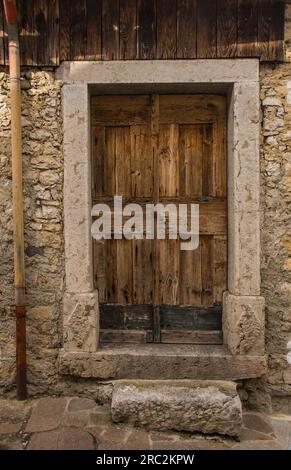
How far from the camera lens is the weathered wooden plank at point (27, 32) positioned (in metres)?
2.96

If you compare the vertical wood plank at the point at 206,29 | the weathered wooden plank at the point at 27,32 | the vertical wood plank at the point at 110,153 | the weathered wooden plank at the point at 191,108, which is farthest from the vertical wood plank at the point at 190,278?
the weathered wooden plank at the point at 27,32

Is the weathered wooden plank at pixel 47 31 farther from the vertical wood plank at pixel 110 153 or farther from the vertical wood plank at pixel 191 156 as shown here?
the vertical wood plank at pixel 191 156

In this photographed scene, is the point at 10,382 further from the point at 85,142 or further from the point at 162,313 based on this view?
the point at 85,142

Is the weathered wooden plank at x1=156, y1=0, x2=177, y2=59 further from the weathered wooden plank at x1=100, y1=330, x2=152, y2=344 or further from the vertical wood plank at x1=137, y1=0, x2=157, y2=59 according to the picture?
the weathered wooden plank at x1=100, y1=330, x2=152, y2=344

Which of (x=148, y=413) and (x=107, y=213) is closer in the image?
(x=148, y=413)

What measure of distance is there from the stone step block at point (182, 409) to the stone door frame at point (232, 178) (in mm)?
469

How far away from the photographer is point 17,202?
9.52 feet

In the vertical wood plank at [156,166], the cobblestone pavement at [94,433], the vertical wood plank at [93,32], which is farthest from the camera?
the vertical wood plank at [156,166]

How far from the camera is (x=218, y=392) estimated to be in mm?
2707

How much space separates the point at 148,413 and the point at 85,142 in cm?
218

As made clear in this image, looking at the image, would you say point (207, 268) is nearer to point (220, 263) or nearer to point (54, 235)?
point (220, 263)

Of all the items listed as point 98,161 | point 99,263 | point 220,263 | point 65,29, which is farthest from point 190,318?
point 65,29
